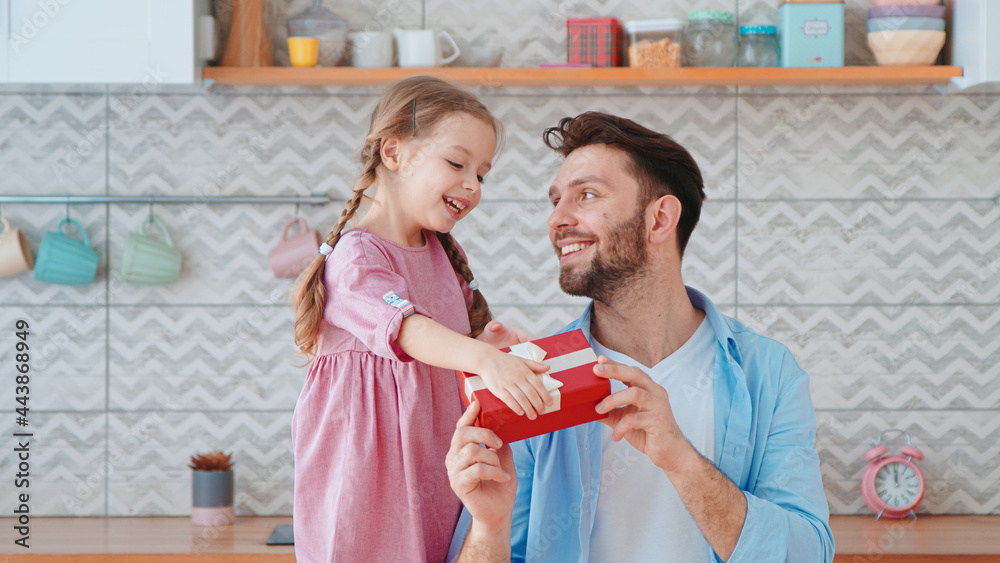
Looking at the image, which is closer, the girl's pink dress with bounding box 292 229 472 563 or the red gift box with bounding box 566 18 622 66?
the girl's pink dress with bounding box 292 229 472 563

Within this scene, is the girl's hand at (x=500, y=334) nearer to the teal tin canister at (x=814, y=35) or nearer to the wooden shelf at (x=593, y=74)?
the wooden shelf at (x=593, y=74)

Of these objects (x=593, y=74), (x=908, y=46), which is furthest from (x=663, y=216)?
(x=908, y=46)

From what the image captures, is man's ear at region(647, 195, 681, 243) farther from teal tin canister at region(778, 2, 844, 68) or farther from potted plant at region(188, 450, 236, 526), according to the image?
potted plant at region(188, 450, 236, 526)

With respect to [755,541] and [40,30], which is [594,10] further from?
[755,541]

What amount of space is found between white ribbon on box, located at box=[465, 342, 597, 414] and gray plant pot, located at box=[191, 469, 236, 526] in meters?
1.38

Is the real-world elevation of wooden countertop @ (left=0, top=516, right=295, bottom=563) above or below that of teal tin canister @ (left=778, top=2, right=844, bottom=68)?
below

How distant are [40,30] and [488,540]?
5.53 ft

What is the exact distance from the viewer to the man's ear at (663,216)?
1.41m

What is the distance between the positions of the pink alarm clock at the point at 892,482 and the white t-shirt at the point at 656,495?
116 centimetres

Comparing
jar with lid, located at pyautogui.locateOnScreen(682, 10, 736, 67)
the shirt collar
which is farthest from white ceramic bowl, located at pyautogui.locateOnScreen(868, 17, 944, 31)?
the shirt collar

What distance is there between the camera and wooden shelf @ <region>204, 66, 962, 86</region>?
211cm

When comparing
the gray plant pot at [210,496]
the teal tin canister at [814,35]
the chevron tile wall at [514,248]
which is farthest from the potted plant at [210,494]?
the teal tin canister at [814,35]

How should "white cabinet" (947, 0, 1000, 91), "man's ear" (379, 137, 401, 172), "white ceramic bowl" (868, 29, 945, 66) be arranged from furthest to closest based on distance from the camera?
1. "white ceramic bowl" (868, 29, 945, 66)
2. "white cabinet" (947, 0, 1000, 91)
3. "man's ear" (379, 137, 401, 172)

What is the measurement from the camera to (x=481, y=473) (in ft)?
3.47
